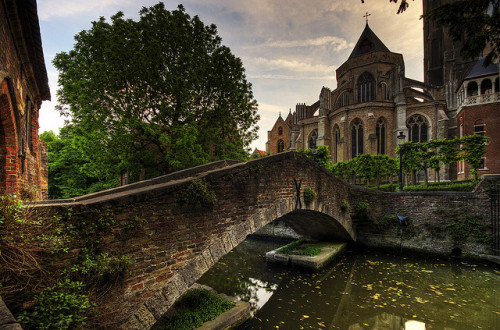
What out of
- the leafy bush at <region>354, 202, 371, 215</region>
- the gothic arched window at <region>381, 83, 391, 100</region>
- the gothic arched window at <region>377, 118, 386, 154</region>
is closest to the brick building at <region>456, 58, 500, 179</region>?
the gothic arched window at <region>377, 118, 386, 154</region>

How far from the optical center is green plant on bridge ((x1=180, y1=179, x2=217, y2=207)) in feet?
14.2

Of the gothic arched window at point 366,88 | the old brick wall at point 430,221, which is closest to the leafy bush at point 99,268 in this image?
the old brick wall at point 430,221

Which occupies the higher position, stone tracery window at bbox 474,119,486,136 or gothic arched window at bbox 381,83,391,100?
gothic arched window at bbox 381,83,391,100

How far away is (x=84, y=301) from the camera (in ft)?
9.16

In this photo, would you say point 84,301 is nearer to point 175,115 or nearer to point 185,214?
point 185,214

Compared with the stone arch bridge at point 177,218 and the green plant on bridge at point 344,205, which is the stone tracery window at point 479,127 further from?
the stone arch bridge at point 177,218

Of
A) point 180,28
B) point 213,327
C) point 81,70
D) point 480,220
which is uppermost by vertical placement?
point 180,28

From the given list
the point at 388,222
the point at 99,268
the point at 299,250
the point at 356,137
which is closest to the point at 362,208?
the point at 388,222

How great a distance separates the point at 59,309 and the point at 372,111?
102 ft

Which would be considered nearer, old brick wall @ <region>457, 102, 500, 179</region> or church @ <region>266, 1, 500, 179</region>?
old brick wall @ <region>457, 102, 500, 179</region>

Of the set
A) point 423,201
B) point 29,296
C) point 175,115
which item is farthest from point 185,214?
point 423,201

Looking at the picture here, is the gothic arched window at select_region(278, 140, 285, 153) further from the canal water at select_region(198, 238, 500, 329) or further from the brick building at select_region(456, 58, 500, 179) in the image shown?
the canal water at select_region(198, 238, 500, 329)

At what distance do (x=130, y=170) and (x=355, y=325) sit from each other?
404 inches

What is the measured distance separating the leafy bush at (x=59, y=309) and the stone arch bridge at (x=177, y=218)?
24.0 inches
